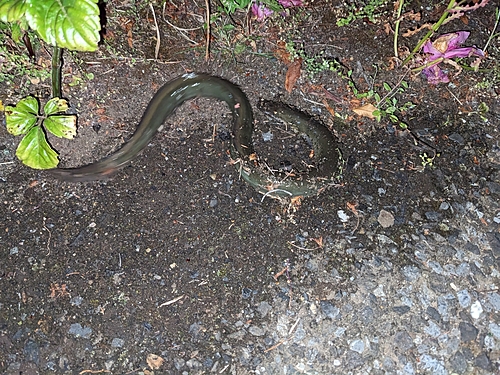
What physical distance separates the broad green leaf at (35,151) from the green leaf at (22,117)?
0.05 m

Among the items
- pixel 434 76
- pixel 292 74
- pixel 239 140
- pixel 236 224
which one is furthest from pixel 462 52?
pixel 236 224

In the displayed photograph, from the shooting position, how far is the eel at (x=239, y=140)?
7.84 feet

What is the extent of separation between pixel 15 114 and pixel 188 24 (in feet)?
3.87

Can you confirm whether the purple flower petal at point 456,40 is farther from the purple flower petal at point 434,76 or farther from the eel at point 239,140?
the eel at point 239,140

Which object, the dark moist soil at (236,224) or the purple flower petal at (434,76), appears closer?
the dark moist soil at (236,224)

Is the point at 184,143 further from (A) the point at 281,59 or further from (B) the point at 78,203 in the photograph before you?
(A) the point at 281,59

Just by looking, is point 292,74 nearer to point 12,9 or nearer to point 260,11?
point 260,11

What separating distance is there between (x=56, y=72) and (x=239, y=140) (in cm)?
105

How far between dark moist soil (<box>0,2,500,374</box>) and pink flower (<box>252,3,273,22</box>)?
9cm

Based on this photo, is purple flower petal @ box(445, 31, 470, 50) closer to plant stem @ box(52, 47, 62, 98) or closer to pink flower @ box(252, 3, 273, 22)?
pink flower @ box(252, 3, 273, 22)

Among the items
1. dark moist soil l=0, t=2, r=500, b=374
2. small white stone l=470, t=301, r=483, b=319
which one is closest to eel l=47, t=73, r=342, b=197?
dark moist soil l=0, t=2, r=500, b=374

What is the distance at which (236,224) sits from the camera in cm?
226

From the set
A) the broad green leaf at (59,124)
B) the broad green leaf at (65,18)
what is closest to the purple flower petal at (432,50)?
the broad green leaf at (65,18)

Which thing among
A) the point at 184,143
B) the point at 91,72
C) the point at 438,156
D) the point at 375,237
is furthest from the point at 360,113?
the point at 91,72
